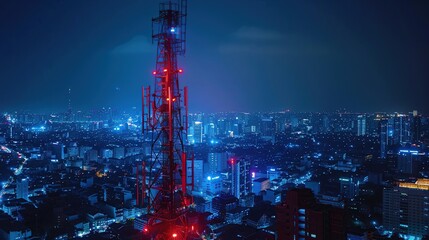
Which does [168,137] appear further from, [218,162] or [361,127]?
[361,127]

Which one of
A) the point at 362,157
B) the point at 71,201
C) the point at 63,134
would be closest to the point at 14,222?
the point at 71,201

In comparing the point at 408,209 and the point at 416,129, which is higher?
the point at 416,129

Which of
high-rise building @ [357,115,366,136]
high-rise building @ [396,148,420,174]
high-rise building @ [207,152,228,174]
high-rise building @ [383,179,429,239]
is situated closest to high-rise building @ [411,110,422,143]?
high-rise building @ [396,148,420,174]

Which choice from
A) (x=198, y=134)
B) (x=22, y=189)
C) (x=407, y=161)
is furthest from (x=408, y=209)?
(x=198, y=134)

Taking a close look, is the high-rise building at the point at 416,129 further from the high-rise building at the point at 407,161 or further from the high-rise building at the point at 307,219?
the high-rise building at the point at 307,219

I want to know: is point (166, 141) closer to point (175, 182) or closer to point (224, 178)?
point (175, 182)

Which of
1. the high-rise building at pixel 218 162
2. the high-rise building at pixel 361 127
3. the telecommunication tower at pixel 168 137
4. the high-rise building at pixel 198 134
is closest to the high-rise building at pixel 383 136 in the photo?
the high-rise building at pixel 361 127
